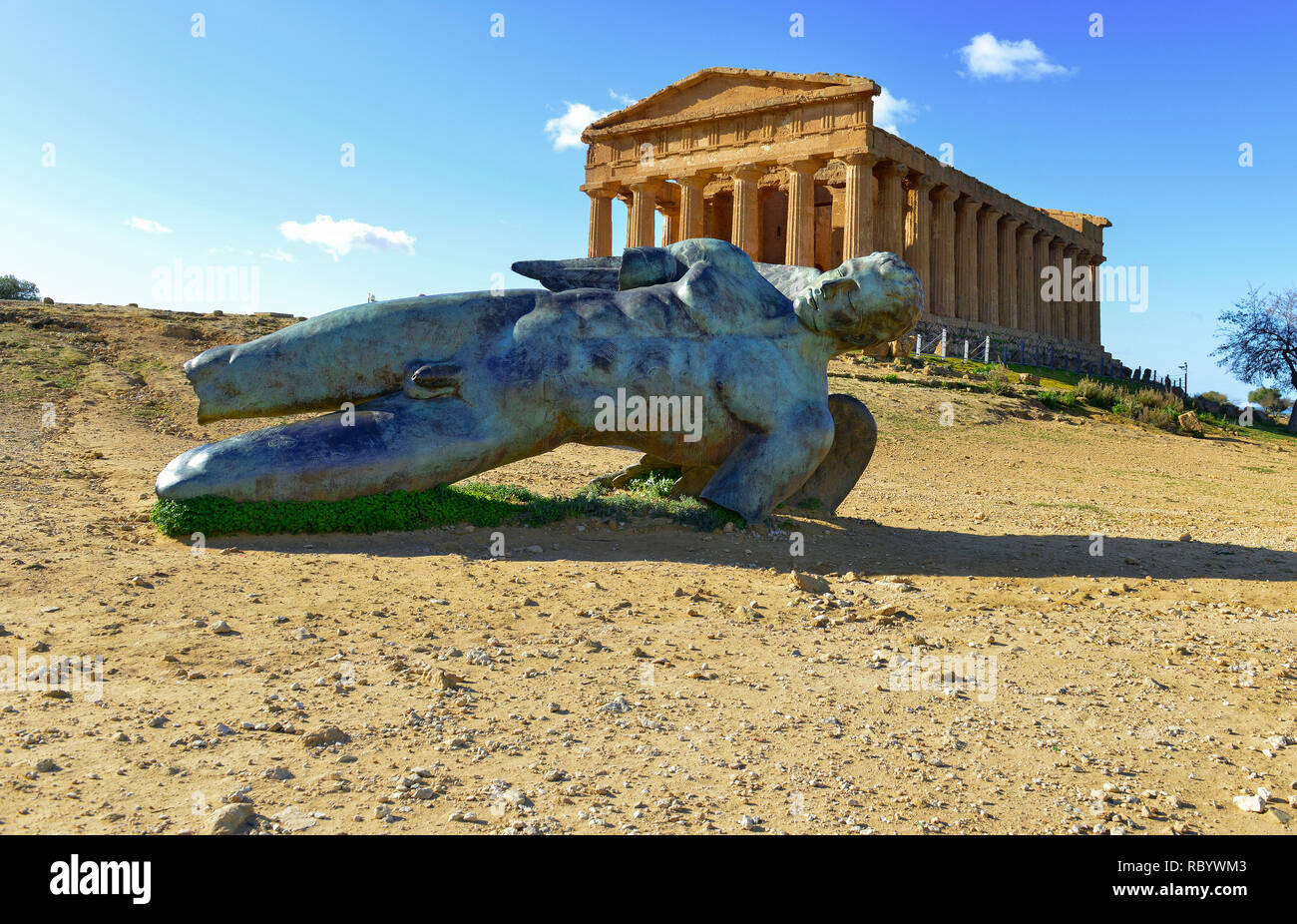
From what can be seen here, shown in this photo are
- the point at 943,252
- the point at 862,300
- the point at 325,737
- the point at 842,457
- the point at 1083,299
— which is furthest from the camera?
the point at 1083,299

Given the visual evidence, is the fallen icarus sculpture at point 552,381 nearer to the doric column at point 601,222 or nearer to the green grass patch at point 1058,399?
the green grass patch at point 1058,399

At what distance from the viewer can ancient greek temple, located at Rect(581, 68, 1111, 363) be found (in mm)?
31422

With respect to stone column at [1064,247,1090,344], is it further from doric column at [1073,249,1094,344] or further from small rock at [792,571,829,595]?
small rock at [792,571,829,595]

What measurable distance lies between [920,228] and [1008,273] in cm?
972

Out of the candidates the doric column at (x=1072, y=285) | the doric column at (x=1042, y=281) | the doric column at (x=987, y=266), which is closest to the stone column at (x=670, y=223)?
the doric column at (x=987, y=266)

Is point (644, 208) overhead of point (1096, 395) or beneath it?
overhead

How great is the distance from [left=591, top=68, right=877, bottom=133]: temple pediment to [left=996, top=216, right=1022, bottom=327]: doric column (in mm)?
15463

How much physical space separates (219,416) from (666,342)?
322 cm

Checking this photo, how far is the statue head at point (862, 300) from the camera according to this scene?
23.4ft

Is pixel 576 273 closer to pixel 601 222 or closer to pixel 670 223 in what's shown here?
pixel 601 222

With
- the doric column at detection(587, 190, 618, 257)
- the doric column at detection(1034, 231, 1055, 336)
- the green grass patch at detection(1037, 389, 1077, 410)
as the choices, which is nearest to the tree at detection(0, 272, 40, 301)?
the doric column at detection(587, 190, 618, 257)

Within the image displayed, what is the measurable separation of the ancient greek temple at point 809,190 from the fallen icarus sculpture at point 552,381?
24325 mm

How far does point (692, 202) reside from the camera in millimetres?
35375

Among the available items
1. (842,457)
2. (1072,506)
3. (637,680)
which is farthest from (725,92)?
(637,680)
